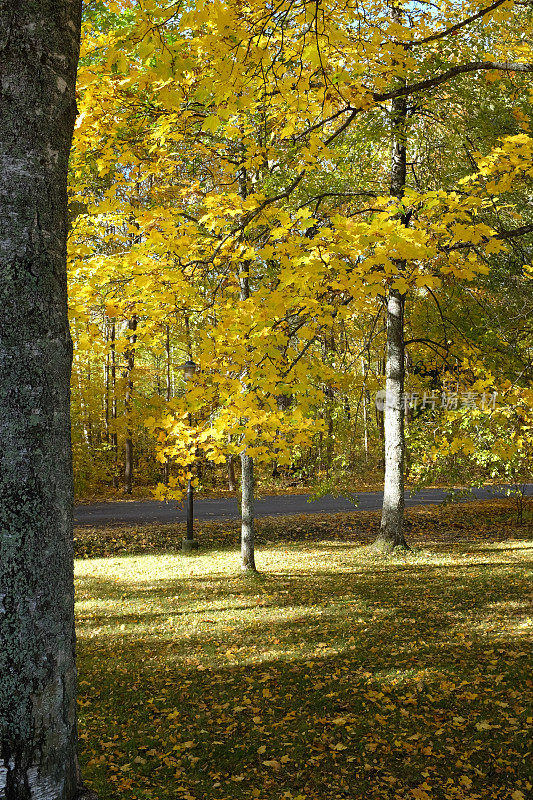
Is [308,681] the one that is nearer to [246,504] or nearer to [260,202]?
[260,202]

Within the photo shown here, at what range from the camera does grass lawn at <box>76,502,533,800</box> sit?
3.66 m

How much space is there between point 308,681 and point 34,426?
4.16 m

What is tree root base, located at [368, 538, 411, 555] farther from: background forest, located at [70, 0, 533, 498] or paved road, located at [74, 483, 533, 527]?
paved road, located at [74, 483, 533, 527]

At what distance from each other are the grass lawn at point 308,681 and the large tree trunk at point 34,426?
6.67ft

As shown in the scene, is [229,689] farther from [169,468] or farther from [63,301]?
[169,468]

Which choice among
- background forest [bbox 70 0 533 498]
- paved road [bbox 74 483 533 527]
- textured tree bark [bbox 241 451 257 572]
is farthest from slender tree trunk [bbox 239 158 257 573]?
paved road [bbox 74 483 533 527]

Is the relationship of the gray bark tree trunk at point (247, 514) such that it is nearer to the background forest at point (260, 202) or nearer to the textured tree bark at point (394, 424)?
the textured tree bark at point (394, 424)

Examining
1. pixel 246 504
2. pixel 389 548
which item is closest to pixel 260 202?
pixel 246 504

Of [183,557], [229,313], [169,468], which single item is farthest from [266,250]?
[169,468]

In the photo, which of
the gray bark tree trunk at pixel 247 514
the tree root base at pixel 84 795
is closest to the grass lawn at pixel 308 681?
the gray bark tree trunk at pixel 247 514

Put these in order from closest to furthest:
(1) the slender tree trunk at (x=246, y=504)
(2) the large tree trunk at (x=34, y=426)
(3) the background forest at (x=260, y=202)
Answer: (2) the large tree trunk at (x=34, y=426) → (3) the background forest at (x=260, y=202) → (1) the slender tree trunk at (x=246, y=504)

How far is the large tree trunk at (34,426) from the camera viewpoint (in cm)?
182

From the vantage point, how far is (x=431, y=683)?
16.3 ft

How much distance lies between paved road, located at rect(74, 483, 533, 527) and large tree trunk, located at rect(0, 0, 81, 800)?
12.9 m
